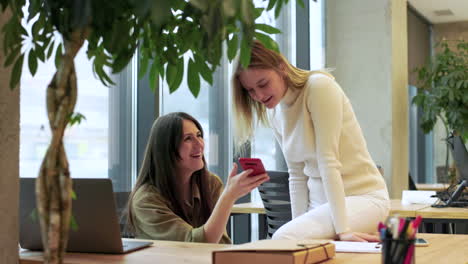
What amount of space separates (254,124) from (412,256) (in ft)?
5.15

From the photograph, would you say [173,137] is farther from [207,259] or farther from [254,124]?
[207,259]

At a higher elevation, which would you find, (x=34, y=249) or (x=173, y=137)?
(x=173, y=137)

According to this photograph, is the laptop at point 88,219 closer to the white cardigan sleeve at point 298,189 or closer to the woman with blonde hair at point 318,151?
the woman with blonde hair at point 318,151

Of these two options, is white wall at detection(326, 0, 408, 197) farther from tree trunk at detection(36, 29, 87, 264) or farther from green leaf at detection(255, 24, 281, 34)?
tree trunk at detection(36, 29, 87, 264)

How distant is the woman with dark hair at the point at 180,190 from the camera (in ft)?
7.51

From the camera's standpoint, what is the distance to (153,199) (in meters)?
2.39

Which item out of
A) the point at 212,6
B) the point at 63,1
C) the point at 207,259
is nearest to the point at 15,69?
the point at 63,1

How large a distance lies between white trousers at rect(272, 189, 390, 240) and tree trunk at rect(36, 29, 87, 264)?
4.32ft

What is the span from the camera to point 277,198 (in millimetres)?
3473

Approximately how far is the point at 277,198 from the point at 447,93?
13.5ft

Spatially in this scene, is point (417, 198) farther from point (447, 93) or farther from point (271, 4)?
point (447, 93)

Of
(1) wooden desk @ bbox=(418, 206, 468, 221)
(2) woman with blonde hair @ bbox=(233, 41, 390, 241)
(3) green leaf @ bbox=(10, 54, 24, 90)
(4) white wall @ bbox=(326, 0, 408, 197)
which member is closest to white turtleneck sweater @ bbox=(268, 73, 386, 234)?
(2) woman with blonde hair @ bbox=(233, 41, 390, 241)

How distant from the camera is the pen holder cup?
126 centimetres

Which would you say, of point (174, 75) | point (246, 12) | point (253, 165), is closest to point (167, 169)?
point (253, 165)
